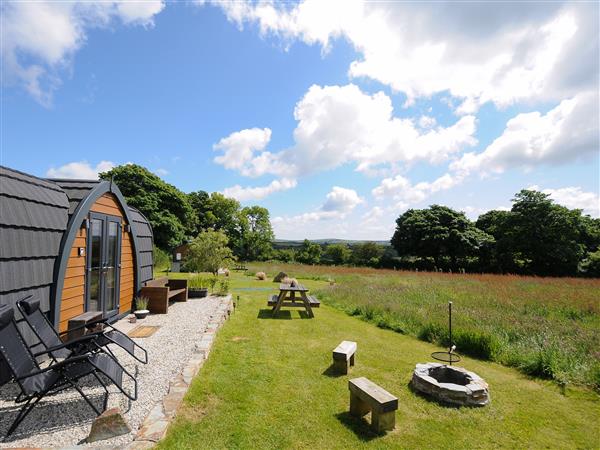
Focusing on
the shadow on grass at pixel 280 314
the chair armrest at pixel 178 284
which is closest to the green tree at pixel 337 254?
the shadow on grass at pixel 280 314

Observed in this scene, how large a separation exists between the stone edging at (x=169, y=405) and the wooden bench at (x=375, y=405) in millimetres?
2035

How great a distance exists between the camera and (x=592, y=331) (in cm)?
639

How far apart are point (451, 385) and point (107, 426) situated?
4038 millimetres

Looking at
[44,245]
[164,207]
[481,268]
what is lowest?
[481,268]

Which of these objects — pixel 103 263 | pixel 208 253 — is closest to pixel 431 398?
pixel 103 263

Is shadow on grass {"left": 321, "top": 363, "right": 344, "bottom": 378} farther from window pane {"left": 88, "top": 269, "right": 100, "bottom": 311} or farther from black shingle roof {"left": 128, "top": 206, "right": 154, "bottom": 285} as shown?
black shingle roof {"left": 128, "top": 206, "right": 154, "bottom": 285}

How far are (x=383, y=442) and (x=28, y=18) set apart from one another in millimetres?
8588

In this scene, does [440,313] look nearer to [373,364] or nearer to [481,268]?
[373,364]

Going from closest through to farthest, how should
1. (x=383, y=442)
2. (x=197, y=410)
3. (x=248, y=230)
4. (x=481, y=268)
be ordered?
(x=383, y=442) < (x=197, y=410) < (x=481, y=268) < (x=248, y=230)

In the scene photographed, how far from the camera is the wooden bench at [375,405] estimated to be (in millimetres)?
3406

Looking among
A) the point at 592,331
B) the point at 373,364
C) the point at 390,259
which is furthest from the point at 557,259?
the point at 373,364

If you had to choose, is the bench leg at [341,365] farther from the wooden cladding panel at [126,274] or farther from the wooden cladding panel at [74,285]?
the wooden cladding panel at [126,274]

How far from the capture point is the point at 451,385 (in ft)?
14.0

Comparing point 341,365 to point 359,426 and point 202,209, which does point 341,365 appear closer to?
point 359,426
